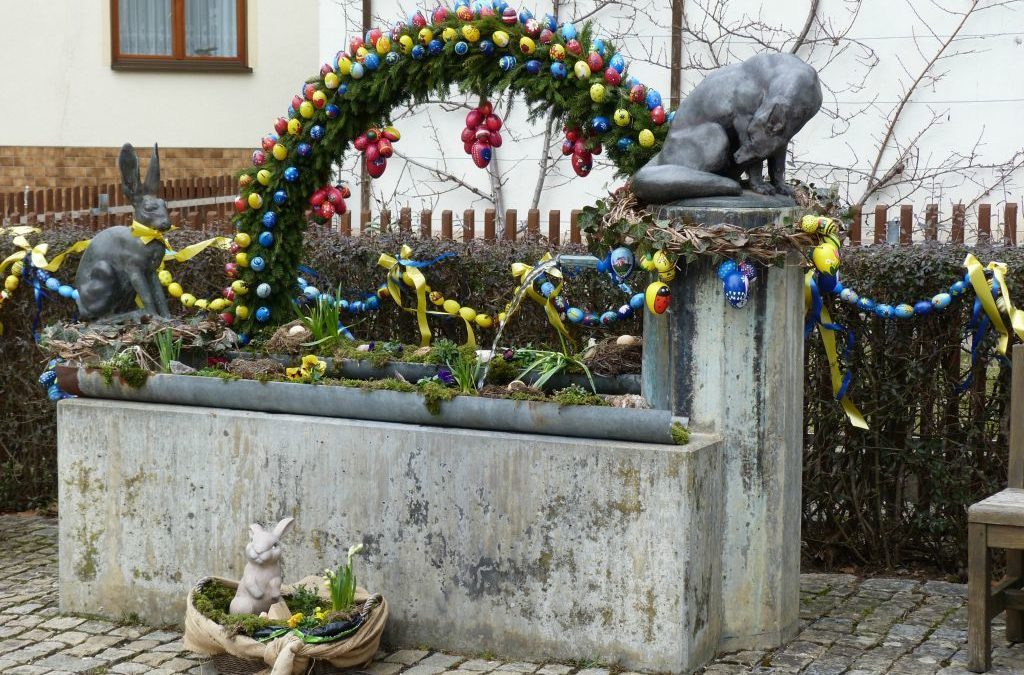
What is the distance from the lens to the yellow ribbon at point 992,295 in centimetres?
605

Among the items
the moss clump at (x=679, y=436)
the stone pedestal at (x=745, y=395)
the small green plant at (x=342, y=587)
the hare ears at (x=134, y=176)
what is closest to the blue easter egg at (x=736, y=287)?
the stone pedestal at (x=745, y=395)

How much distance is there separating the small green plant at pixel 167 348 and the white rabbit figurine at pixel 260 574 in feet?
3.40

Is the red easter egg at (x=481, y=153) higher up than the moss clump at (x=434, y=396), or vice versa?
the red easter egg at (x=481, y=153)

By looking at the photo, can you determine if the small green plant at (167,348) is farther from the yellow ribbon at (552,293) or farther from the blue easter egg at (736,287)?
the blue easter egg at (736,287)

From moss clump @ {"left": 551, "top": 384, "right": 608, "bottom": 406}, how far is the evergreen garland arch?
97 centimetres

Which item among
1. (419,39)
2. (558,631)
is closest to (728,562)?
(558,631)

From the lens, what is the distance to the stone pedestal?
5.32 meters

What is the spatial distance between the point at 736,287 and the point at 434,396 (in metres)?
1.17

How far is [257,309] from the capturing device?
21.9 ft

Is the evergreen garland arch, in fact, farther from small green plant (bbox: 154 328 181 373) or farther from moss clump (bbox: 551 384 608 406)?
moss clump (bbox: 551 384 608 406)

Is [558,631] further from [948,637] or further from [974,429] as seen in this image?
[974,429]

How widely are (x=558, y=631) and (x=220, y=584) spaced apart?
128cm

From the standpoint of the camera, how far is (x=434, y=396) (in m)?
5.46

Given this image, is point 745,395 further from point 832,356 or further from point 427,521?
point 427,521
